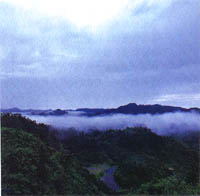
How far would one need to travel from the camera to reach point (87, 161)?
4.66m

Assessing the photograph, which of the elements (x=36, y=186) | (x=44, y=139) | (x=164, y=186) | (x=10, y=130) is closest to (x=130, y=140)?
(x=164, y=186)

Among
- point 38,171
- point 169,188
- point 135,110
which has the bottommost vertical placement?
point 169,188

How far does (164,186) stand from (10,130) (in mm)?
3460

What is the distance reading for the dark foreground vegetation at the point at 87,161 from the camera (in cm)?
402

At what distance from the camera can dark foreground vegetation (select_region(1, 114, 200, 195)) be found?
4.02 m

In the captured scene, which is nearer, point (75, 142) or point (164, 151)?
point (75, 142)

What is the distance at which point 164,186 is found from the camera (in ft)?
13.9

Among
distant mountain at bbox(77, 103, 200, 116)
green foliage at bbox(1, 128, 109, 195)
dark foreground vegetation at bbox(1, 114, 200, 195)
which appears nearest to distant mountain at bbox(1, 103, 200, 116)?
distant mountain at bbox(77, 103, 200, 116)

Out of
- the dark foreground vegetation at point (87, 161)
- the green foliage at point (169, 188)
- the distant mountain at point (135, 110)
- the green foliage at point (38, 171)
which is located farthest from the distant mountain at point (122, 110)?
the green foliage at point (169, 188)

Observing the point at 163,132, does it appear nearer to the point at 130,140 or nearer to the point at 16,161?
the point at 130,140

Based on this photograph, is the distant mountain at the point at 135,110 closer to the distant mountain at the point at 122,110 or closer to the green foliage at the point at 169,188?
the distant mountain at the point at 122,110

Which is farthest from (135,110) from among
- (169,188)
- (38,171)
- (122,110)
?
(38,171)

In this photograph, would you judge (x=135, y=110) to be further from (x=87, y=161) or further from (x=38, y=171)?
(x=38, y=171)

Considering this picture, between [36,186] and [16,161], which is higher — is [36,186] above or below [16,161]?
below
